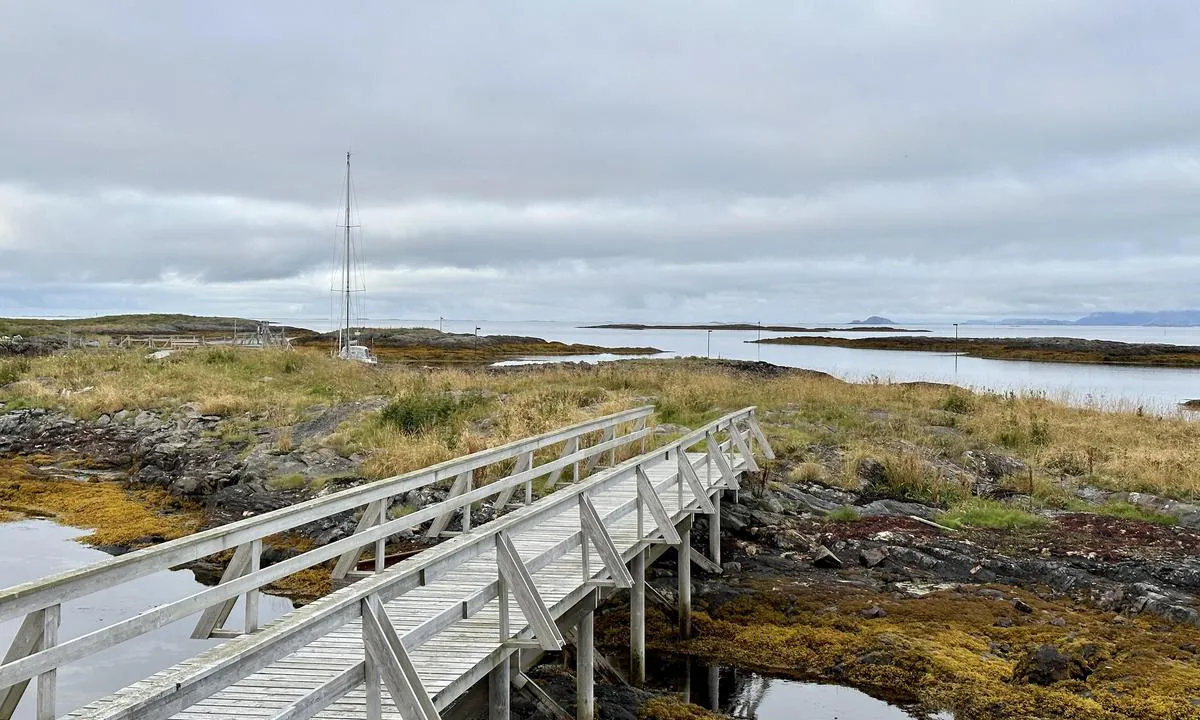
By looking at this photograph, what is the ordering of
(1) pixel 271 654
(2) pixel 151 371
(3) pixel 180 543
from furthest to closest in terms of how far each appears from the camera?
(2) pixel 151 371 < (3) pixel 180 543 < (1) pixel 271 654

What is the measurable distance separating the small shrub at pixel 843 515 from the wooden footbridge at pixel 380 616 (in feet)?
16.5

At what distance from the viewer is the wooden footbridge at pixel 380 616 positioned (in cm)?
462

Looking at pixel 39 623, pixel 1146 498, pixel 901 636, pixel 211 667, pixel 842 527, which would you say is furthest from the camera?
pixel 1146 498

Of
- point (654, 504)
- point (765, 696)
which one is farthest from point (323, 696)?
point (765, 696)

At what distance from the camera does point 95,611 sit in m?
13.0

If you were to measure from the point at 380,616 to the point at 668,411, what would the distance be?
20.2m

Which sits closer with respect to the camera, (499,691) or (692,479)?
(499,691)


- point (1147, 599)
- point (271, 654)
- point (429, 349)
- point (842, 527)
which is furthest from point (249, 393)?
point (429, 349)

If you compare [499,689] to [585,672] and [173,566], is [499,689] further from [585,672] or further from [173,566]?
[173,566]

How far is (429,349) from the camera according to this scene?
86000 millimetres

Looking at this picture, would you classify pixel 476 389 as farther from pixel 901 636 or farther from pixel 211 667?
pixel 211 667

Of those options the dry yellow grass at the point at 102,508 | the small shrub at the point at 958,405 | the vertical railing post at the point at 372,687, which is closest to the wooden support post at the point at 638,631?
the vertical railing post at the point at 372,687

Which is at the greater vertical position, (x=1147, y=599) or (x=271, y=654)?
(x=271, y=654)

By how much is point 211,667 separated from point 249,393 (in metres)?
26.0
